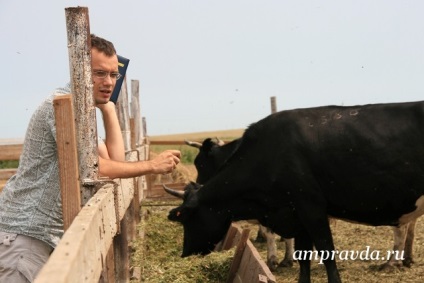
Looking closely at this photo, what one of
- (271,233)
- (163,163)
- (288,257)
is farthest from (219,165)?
(163,163)

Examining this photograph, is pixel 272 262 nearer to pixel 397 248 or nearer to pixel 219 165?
pixel 219 165

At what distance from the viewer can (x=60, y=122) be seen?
311 cm

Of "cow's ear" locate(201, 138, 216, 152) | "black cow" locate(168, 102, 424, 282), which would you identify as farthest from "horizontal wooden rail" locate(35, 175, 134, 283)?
"cow's ear" locate(201, 138, 216, 152)

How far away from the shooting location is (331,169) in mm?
6469

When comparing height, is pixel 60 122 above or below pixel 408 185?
above

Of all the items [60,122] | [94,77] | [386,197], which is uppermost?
[94,77]

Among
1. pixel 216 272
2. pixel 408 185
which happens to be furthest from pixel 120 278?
pixel 408 185

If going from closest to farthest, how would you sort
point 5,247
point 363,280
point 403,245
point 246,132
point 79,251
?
point 79,251, point 5,247, point 246,132, point 363,280, point 403,245

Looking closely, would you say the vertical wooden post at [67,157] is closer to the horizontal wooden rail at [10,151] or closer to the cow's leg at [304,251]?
the cow's leg at [304,251]

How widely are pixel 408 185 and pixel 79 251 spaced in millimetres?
4666

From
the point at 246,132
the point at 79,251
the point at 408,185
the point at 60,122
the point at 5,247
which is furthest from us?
the point at 246,132

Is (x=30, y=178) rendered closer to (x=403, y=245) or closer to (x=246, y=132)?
(x=246, y=132)

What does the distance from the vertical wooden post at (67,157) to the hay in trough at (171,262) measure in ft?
12.7

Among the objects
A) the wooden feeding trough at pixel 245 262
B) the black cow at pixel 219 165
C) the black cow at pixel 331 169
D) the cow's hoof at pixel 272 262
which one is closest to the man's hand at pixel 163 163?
the wooden feeding trough at pixel 245 262
